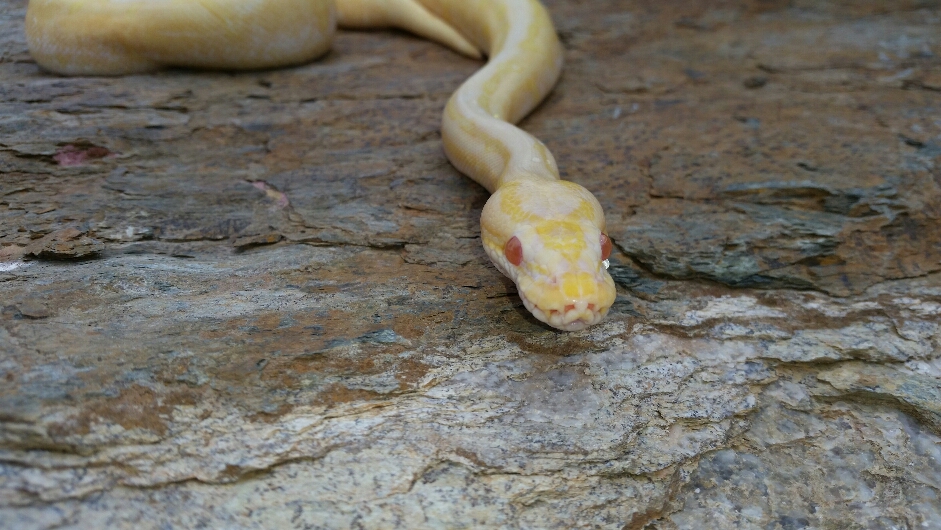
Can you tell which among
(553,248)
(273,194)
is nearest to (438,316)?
(553,248)

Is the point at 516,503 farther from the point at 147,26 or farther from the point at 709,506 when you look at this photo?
the point at 147,26

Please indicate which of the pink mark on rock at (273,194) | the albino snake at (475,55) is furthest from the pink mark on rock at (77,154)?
the albino snake at (475,55)

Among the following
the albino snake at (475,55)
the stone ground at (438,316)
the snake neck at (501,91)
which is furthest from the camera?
the snake neck at (501,91)

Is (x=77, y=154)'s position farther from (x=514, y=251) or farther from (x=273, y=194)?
(x=514, y=251)

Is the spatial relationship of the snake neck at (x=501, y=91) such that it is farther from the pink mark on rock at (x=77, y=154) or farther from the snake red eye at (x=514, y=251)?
the pink mark on rock at (x=77, y=154)

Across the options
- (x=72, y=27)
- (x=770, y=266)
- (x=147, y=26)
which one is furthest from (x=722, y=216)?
(x=72, y=27)

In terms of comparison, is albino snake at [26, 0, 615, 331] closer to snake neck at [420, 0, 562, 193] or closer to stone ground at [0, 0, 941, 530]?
snake neck at [420, 0, 562, 193]
